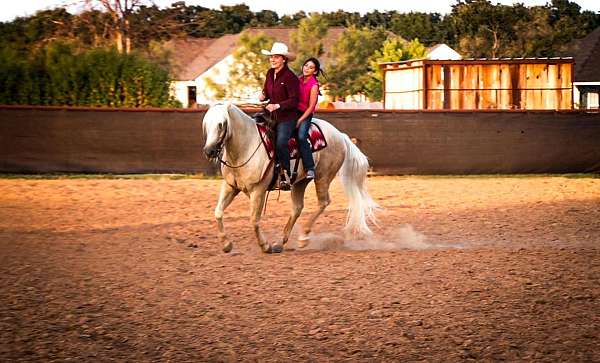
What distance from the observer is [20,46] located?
92.0 feet

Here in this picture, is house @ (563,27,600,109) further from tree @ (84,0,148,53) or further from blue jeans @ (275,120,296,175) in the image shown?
blue jeans @ (275,120,296,175)

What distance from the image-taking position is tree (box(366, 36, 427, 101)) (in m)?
58.4

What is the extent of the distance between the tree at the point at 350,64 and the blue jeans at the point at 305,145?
1894 inches

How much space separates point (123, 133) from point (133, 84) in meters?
3.47

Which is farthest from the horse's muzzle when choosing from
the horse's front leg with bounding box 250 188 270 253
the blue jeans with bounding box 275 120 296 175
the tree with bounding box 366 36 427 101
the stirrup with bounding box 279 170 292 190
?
the tree with bounding box 366 36 427 101

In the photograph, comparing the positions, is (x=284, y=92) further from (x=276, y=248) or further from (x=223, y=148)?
(x=276, y=248)

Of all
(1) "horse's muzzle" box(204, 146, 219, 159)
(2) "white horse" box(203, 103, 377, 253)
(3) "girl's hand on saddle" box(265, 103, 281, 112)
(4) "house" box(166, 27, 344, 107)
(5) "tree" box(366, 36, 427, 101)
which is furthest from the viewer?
(4) "house" box(166, 27, 344, 107)

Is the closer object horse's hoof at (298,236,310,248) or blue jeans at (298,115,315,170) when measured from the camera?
blue jeans at (298,115,315,170)

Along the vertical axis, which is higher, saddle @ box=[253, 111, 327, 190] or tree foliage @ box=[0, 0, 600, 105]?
tree foliage @ box=[0, 0, 600, 105]

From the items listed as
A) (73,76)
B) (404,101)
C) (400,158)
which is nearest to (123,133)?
(73,76)

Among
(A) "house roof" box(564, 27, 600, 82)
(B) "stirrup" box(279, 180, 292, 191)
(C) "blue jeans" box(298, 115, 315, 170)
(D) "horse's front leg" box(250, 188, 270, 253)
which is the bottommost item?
(D) "horse's front leg" box(250, 188, 270, 253)

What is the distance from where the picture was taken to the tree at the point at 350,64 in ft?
195

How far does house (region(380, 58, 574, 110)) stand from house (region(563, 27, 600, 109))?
1572 cm

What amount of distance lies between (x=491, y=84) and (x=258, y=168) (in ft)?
81.7
